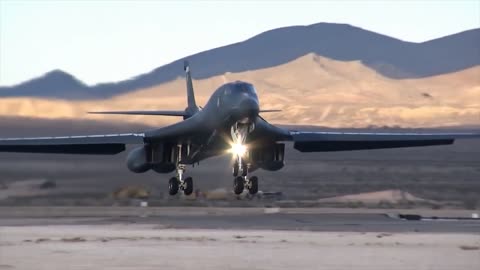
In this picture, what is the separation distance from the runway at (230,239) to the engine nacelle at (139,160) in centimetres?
382

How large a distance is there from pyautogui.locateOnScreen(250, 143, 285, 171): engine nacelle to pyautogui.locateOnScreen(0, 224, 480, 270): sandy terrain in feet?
13.1

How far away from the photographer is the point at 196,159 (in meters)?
51.4

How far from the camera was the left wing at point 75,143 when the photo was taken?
183 ft

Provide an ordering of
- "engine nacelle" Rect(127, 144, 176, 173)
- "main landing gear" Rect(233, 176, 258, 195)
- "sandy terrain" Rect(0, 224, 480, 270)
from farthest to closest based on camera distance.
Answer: "engine nacelle" Rect(127, 144, 176, 173) → "sandy terrain" Rect(0, 224, 480, 270) → "main landing gear" Rect(233, 176, 258, 195)

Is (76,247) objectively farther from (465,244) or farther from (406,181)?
(406,181)

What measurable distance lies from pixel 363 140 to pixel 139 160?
33.1 feet

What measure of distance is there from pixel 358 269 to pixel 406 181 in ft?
275

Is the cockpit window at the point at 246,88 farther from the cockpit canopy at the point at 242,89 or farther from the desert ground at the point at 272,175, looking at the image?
the desert ground at the point at 272,175

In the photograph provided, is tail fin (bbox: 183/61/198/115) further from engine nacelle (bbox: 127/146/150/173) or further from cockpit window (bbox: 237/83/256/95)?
cockpit window (bbox: 237/83/256/95)

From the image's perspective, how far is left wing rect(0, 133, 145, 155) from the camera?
5569 cm

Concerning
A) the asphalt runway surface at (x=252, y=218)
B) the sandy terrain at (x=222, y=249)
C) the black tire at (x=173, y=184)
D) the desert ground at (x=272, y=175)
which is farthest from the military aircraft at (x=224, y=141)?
the desert ground at (x=272, y=175)

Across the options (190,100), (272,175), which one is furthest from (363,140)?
(272,175)

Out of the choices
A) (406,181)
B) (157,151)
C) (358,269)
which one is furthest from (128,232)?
(406,181)

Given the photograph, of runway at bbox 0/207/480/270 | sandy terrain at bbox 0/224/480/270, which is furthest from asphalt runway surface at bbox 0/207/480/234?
sandy terrain at bbox 0/224/480/270
